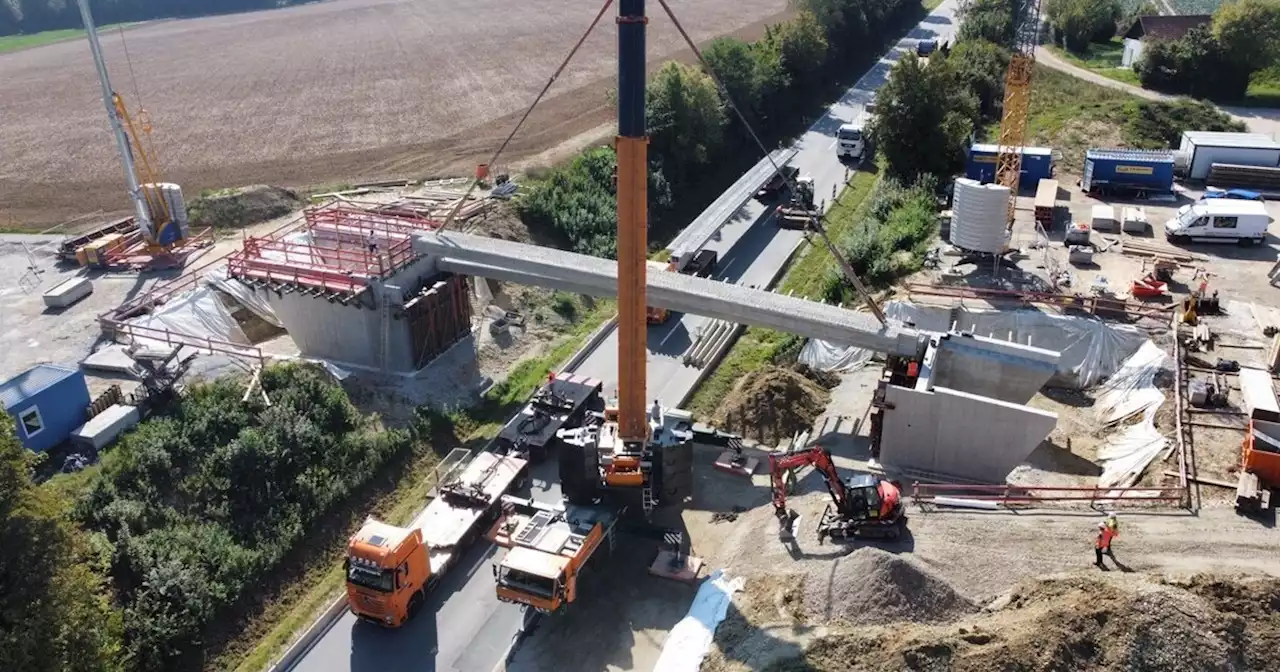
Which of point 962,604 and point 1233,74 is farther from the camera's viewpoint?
point 1233,74

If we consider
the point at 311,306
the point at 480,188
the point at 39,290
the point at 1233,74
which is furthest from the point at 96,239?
the point at 1233,74

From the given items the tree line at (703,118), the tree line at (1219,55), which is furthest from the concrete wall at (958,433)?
the tree line at (1219,55)

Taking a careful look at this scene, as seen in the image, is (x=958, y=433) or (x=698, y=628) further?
(x=958, y=433)

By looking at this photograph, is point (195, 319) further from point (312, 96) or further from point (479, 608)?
point (312, 96)

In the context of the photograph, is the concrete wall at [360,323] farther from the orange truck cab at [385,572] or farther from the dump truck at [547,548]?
the orange truck cab at [385,572]

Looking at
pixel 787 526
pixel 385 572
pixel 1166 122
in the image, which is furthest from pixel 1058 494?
pixel 1166 122

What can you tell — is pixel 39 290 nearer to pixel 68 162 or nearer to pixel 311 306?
pixel 311 306
